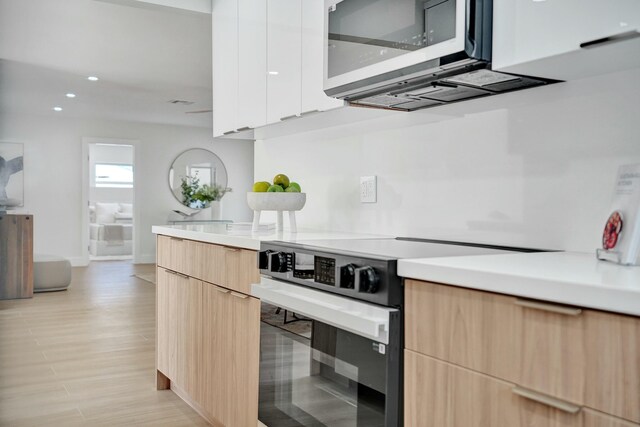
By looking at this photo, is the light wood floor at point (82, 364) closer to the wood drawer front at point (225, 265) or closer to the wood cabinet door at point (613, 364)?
the wood drawer front at point (225, 265)

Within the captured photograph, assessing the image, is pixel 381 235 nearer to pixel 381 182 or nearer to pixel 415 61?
pixel 381 182

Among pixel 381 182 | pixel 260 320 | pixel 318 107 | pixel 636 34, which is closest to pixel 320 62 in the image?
pixel 318 107

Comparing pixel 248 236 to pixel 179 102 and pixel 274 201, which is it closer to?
pixel 274 201

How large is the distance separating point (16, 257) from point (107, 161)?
720cm

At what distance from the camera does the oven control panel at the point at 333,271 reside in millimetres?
1475

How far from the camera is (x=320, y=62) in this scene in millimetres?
2469

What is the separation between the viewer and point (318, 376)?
6.20ft

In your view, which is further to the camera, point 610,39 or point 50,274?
point 50,274

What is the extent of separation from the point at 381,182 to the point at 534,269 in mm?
1391

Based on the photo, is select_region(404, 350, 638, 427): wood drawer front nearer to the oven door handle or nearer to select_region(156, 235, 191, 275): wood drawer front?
the oven door handle

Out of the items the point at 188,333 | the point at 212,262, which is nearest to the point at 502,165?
the point at 212,262

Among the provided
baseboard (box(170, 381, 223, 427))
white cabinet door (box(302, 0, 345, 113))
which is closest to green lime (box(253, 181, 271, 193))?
white cabinet door (box(302, 0, 345, 113))

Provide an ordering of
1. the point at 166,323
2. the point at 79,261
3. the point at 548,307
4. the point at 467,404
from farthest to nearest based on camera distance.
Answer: the point at 79,261 < the point at 166,323 < the point at 467,404 < the point at 548,307

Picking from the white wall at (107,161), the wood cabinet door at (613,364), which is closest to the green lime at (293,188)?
the wood cabinet door at (613,364)
